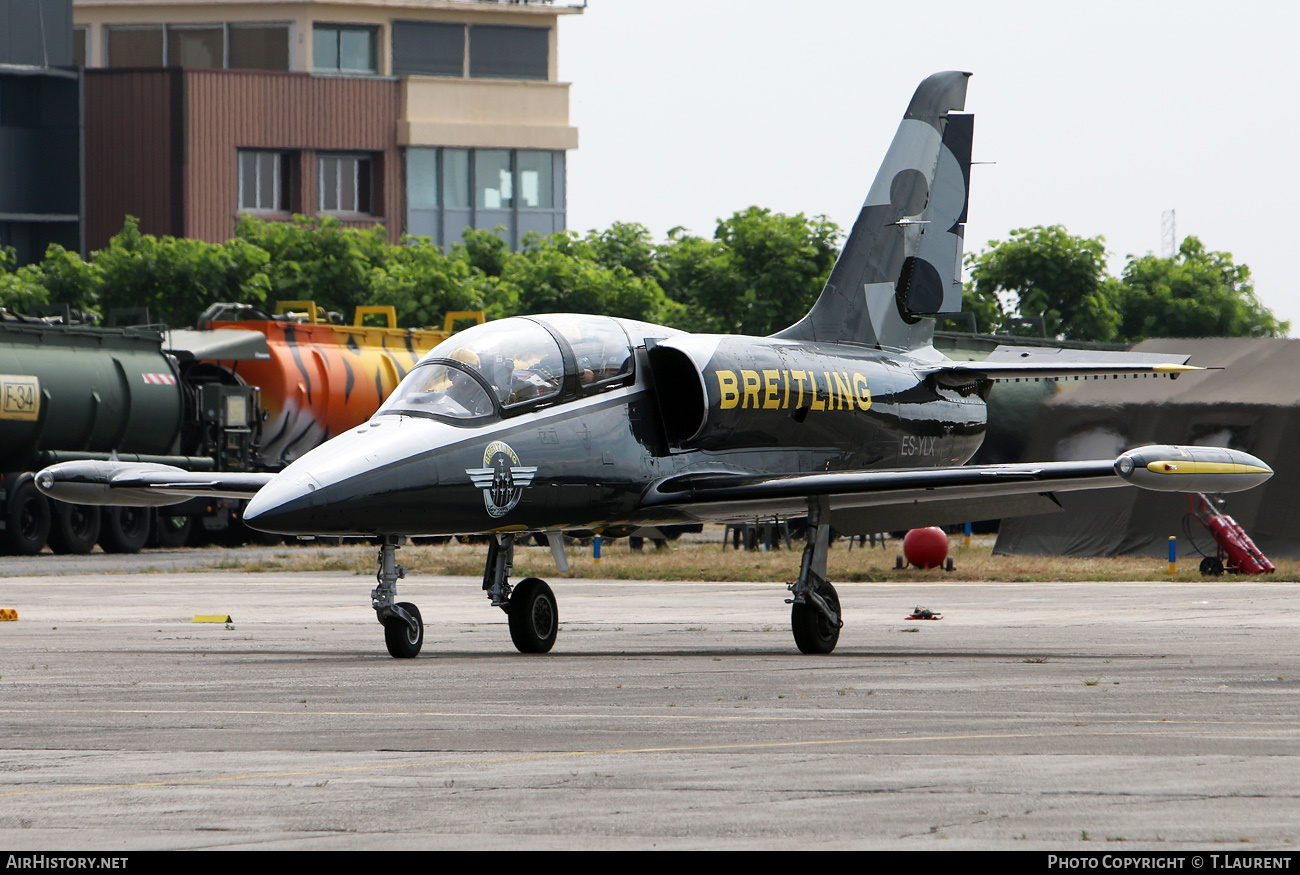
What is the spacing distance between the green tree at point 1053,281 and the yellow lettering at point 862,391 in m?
49.9

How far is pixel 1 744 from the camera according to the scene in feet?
33.0

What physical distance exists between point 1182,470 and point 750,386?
12.8 feet

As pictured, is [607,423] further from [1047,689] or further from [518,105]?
[518,105]

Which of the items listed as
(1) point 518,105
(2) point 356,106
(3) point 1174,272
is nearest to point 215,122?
(2) point 356,106

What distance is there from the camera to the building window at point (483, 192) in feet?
311

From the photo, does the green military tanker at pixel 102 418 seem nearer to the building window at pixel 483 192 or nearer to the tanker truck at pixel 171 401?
the tanker truck at pixel 171 401

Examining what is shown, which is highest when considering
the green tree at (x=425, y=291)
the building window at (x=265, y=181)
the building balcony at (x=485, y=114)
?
the building balcony at (x=485, y=114)

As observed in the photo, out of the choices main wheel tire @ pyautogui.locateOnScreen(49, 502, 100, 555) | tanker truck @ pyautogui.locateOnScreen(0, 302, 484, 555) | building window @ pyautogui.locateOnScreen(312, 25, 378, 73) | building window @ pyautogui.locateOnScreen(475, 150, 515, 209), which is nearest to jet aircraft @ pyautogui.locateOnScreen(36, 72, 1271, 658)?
tanker truck @ pyautogui.locateOnScreen(0, 302, 484, 555)

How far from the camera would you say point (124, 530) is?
3834 cm

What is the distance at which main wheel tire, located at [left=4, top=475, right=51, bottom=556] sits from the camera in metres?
35.1

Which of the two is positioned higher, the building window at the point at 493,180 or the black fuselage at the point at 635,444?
the building window at the point at 493,180

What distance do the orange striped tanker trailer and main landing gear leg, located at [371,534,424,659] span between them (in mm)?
24690

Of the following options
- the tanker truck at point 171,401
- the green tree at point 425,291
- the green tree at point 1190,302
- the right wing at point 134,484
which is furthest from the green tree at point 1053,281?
the right wing at point 134,484

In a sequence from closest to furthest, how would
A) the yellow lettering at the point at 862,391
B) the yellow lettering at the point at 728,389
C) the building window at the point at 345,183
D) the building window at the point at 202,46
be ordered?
the yellow lettering at the point at 728,389, the yellow lettering at the point at 862,391, the building window at the point at 345,183, the building window at the point at 202,46
